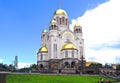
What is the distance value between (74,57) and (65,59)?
256 centimetres

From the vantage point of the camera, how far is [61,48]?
70.1m

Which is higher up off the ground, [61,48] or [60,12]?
[60,12]

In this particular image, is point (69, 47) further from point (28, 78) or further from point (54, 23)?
point (28, 78)

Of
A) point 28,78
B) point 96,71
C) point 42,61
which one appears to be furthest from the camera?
point 42,61

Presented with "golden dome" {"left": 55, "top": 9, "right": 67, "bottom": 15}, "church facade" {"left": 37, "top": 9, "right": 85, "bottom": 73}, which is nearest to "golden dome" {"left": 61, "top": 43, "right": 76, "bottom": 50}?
"church facade" {"left": 37, "top": 9, "right": 85, "bottom": 73}

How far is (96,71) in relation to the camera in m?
66.2

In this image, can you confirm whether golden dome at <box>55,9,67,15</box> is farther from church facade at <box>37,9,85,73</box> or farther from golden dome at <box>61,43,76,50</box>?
golden dome at <box>61,43,76,50</box>

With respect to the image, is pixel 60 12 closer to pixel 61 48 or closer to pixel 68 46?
pixel 61 48

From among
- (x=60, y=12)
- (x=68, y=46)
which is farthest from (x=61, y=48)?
(x=60, y=12)

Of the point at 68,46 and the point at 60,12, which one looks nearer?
the point at 68,46

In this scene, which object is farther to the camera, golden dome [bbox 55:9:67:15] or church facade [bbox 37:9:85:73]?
golden dome [bbox 55:9:67:15]

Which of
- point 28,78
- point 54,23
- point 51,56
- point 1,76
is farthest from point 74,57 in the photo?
point 1,76

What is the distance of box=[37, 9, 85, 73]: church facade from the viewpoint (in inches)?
2633

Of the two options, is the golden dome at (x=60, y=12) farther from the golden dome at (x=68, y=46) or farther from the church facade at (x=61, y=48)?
the golden dome at (x=68, y=46)
